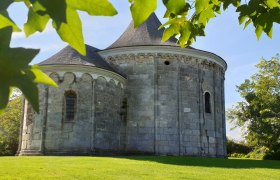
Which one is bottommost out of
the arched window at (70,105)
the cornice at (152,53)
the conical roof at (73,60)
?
the arched window at (70,105)

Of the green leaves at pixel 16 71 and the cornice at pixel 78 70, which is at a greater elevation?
the cornice at pixel 78 70

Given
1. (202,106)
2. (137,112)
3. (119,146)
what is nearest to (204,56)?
(202,106)

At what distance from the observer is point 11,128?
126 feet

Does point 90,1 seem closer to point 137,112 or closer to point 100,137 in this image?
point 100,137

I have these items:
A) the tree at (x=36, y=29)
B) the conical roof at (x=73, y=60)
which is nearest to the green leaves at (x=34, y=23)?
the tree at (x=36, y=29)

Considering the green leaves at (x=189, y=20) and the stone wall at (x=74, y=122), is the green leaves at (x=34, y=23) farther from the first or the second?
the stone wall at (x=74, y=122)

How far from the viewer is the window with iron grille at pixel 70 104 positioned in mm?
19531

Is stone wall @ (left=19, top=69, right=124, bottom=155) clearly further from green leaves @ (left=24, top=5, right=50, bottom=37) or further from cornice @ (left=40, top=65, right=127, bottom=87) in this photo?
green leaves @ (left=24, top=5, right=50, bottom=37)

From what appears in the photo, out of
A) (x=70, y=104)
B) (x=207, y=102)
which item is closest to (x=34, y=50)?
(x=70, y=104)

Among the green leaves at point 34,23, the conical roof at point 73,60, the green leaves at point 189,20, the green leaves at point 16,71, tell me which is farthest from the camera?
the conical roof at point 73,60

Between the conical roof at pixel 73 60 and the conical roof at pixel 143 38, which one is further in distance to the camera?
the conical roof at pixel 143 38

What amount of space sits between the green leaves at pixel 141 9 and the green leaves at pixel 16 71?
508 mm

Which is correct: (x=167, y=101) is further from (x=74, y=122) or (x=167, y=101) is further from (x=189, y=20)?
(x=189, y=20)

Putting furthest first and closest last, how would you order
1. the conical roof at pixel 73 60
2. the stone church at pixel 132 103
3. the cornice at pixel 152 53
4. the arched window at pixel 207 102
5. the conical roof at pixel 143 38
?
1. the arched window at pixel 207 102
2. the conical roof at pixel 143 38
3. the cornice at pixel 152 53
4. the conical roof at pixel 73 60
5. the stone church at pixel 132 103
